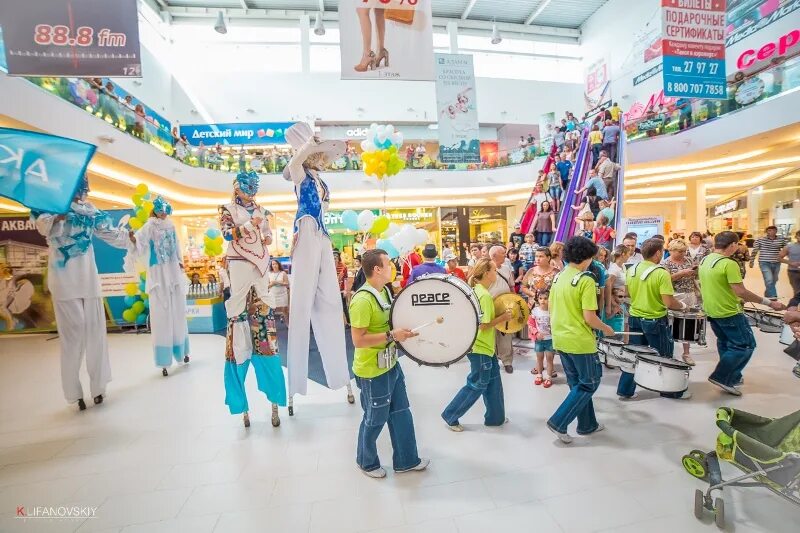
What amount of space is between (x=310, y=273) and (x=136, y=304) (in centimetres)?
652

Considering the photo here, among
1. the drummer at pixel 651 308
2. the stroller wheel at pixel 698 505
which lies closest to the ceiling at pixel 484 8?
the drummer at pixel 651 308

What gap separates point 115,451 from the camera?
2967 millimetres

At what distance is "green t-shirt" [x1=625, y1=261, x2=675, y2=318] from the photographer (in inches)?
136

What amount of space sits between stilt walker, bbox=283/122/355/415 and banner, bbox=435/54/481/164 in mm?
6069

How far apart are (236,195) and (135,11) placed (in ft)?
8.24

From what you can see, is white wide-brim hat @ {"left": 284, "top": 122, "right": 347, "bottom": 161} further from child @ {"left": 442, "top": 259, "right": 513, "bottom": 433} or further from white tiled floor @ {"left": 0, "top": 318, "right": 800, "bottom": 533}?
white tiled floor @ {"left": 0, "top": 318, "right": 800, "bottom": 533}

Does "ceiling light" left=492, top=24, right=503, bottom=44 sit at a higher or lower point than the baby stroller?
higher

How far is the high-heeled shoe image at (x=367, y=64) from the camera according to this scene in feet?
15.1

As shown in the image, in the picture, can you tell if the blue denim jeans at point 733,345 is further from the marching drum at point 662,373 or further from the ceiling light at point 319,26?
→ the ceiling light at point 319,26

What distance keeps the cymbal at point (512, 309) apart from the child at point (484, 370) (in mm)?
78

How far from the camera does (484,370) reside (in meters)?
2.90

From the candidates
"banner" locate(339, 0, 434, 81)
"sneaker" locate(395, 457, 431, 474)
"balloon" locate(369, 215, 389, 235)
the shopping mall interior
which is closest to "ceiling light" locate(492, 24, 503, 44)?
the shopping mall interior

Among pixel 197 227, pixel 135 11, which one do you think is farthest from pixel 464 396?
pixel 197 227

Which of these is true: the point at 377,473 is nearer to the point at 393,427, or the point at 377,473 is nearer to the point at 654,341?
the point at 393,427
